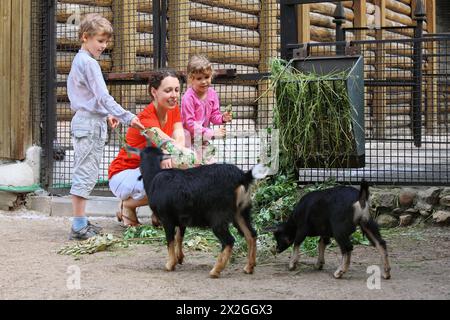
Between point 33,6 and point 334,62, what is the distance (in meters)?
3.88

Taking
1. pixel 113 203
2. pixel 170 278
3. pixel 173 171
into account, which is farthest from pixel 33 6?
pixel 170 278

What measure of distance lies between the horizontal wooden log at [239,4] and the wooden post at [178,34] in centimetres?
52

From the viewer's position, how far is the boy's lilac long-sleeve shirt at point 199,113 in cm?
668

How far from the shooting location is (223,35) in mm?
10305

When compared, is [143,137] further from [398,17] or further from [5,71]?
[398,17]

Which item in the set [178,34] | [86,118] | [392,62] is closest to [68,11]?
[178,34]

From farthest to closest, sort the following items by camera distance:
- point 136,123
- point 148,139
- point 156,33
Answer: point 156,33
point 136,123
point 148,139

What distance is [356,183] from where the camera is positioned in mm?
7062

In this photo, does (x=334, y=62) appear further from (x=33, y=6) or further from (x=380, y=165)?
(x=33, y=6)

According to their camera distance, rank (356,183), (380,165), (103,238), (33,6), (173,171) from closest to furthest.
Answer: (173,171) < (103,238) < (356,183) < (380,165) < (33,6)

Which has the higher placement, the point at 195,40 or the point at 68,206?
the point at 195,40

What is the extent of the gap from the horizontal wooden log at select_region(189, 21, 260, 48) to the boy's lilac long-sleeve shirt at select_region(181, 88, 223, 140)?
8.36 feet

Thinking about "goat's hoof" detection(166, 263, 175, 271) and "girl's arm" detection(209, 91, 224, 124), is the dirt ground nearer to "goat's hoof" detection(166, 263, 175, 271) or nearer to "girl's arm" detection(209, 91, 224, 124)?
"goat's hoof" detection(166, 263, 175, 271)

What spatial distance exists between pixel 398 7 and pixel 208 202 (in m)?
14.0
